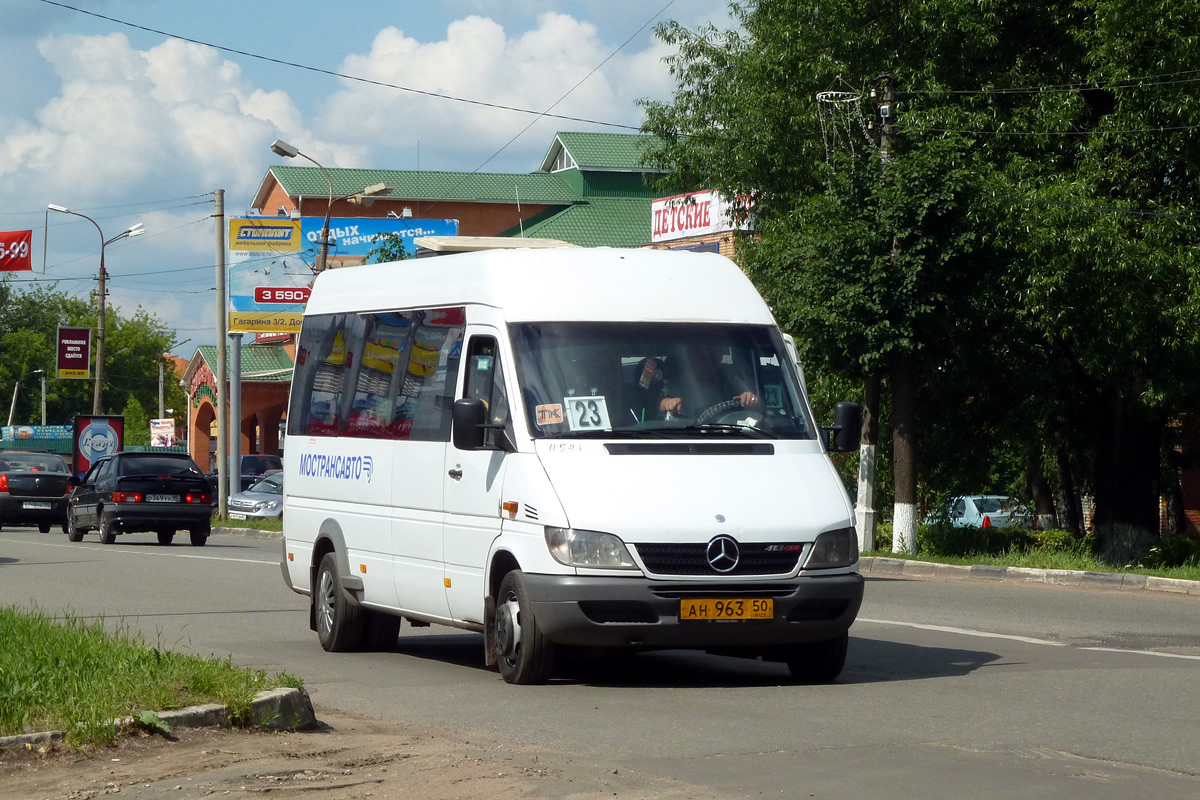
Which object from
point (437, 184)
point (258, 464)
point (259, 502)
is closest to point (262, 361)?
point (437, 184)

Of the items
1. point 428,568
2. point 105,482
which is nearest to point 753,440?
point 428,568

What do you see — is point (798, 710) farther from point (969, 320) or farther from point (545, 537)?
point (969, 320)

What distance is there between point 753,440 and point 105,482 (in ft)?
75.2

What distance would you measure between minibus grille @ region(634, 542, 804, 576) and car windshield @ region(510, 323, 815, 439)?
826 mm

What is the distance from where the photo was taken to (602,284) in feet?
34.8

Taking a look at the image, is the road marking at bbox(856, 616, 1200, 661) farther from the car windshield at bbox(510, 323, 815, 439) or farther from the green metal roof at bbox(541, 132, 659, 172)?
the green metal roof at bbox(541, 132, 659, 172)

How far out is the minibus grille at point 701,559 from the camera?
30.7ft

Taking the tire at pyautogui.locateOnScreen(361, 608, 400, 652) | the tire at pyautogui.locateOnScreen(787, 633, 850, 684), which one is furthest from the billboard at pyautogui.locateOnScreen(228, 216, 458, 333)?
the tire at pyautogui.locateOnScreen(787, 633, 850, 684)

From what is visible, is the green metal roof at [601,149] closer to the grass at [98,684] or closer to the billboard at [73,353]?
the billboard at [73,353]

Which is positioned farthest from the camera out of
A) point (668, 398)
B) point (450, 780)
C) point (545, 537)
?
point (668, 398)

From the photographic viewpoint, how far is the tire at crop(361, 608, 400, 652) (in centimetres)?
1213

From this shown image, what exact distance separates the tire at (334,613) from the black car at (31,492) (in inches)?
1039

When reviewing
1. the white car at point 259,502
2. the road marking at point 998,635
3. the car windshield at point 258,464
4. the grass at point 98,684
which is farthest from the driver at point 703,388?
the car windshield at point 258,464

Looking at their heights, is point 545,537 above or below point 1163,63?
below
